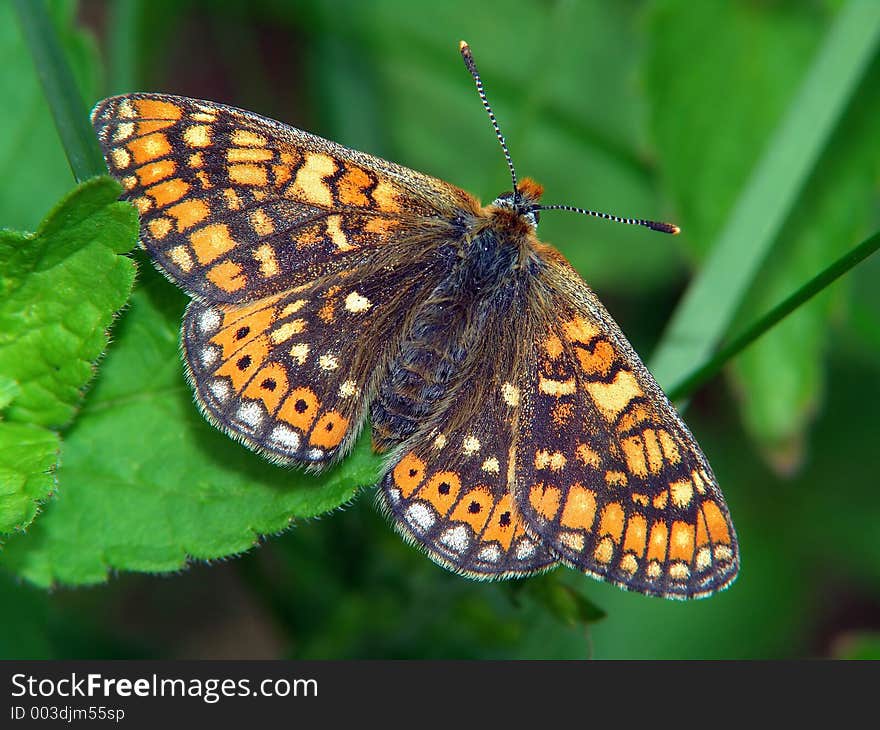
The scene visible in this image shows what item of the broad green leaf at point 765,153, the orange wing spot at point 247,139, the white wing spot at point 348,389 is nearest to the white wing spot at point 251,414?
the white wing spot at point 348,389

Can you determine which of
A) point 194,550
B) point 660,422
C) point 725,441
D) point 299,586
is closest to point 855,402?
point 725,441

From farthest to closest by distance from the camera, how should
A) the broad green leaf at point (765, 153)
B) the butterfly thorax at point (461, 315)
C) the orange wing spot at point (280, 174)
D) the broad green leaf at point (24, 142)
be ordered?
the broad green leaf at point (765, 153)
the broad green leaf at point (24, 142)
the orange wing spot at point (280, 174)
the butterfly thorax at point (461, 315)

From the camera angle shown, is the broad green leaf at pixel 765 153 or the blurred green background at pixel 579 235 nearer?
the blurred green background at pixel 579 235

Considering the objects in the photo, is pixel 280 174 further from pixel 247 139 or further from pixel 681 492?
pixel 681 492

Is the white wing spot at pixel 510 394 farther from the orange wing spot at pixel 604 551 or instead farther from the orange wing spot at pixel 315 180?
the orange wing spot at pixel 315 180

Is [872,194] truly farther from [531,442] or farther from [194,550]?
[194,550]

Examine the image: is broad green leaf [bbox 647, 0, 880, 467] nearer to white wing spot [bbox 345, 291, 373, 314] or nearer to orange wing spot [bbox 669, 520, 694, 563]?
orange wing spot [bbox 669, 520, 694, 563]
